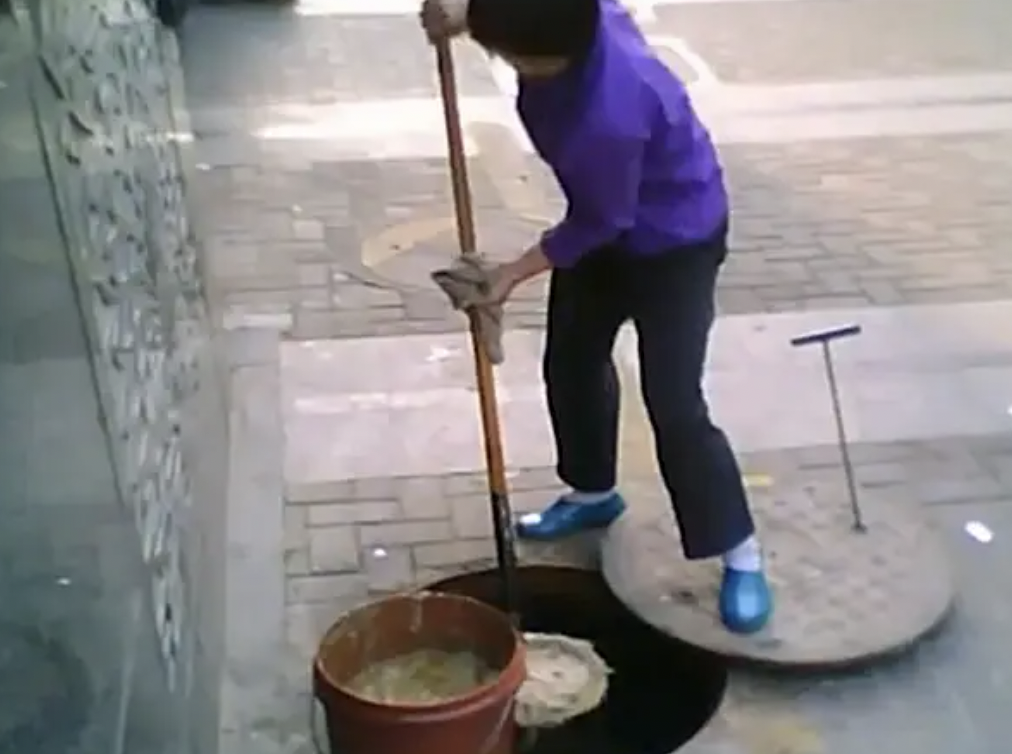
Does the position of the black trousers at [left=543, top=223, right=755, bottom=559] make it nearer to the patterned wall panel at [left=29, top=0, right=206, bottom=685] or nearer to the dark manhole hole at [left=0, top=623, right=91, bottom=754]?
the patterned wall panel at [left=29, top=0, right=206, bottom=685]

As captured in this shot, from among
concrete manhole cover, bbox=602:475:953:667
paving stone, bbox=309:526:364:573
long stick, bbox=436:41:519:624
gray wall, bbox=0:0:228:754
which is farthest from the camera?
paving stone, bbox=309:526:364:573

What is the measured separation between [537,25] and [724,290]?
2545 mm

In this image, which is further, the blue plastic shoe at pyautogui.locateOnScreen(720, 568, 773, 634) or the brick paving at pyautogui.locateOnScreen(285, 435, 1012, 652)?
the brick paving at pyautogui.locateOnScreen(285, 435, 1012, 652)

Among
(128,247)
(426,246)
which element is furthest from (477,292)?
(426,246)

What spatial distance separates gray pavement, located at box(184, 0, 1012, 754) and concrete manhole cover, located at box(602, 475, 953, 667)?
0.27 feet

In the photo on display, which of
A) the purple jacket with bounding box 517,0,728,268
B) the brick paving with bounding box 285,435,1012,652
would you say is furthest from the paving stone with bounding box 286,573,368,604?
the purple jacket with bounding box 517,0,728,268

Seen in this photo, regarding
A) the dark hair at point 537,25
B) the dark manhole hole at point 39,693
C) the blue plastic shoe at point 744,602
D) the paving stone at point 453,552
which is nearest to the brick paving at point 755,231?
the paving stone at point 453,552

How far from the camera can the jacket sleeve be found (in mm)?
2842

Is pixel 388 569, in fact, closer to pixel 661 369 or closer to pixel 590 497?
pixel 590 497

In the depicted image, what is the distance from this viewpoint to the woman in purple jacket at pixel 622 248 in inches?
112

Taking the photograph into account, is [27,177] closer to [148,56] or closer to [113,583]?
[113,583]

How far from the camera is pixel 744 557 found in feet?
11.2

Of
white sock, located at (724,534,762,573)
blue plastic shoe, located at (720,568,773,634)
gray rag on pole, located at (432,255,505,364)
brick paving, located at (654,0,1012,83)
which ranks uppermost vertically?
gray rag on pole, located at (432,255,505,364)

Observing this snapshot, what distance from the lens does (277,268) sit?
17.7 ft
